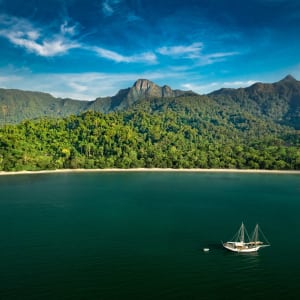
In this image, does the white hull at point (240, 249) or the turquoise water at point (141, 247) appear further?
the white hull at point (240, 249)

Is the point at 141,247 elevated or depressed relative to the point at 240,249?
depressed

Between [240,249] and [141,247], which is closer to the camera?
[240,249]

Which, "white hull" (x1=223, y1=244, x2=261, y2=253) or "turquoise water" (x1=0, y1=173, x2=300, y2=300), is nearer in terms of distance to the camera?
"turquoise water" (x1=0, y1=173, x2=300, y2=300)

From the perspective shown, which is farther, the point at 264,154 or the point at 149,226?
the point at 264,154

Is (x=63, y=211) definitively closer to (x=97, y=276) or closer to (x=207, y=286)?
(x=97, y=276)

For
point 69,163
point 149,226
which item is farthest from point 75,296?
point 69,163

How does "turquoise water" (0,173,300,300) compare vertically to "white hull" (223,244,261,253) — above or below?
below

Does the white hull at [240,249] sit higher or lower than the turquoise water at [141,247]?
higher

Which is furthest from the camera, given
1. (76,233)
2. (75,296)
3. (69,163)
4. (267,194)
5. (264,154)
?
(264,154)
